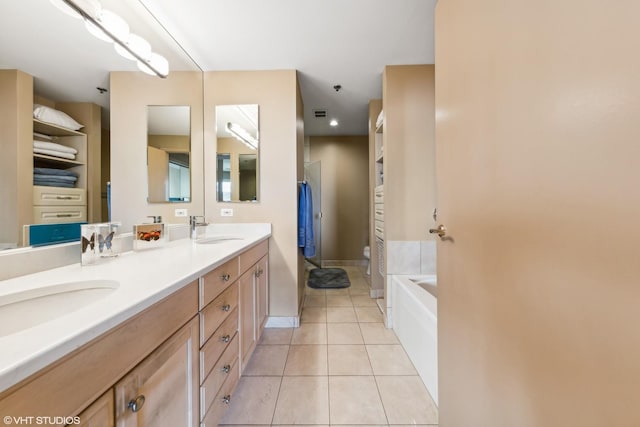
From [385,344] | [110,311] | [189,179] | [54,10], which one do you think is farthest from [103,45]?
[385,344]

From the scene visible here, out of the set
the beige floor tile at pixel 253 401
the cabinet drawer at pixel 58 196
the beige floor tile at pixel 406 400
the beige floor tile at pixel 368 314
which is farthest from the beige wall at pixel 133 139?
the beige floor tile at pixel 368 314

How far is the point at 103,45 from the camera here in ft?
3.95

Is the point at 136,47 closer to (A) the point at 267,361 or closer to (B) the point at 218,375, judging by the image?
(B) the point at 218,375

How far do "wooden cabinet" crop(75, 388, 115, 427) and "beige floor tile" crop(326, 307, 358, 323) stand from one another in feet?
6.36

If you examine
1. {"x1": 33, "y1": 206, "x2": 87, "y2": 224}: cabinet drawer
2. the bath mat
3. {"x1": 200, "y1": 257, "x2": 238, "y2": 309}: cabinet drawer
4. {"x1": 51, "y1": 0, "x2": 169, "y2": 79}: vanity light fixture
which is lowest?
the bath mat

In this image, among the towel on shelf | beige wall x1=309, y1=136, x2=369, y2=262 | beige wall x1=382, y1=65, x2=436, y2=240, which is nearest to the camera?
beige wall x1=382, y1=65, x2=436, y2=240

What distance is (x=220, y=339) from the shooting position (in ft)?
3.55

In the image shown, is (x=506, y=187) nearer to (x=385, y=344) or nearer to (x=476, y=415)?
(x=476, y=415)

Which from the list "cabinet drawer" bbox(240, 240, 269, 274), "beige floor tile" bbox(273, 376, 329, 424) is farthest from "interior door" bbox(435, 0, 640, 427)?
"cabinet drawer" bbox(240, 240, 269, 274)

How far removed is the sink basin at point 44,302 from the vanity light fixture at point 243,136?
5.44ft

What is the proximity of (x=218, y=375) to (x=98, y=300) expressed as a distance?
62 centimetres

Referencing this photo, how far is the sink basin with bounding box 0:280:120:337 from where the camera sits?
0.65m

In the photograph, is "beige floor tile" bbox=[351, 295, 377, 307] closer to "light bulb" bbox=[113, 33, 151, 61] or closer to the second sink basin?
the second sink basin

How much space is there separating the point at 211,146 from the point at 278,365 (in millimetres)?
1921
